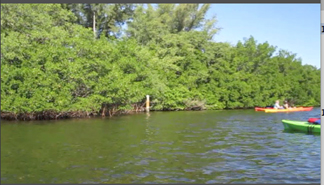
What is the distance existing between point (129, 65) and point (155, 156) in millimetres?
18896

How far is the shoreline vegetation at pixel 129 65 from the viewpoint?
853 inches

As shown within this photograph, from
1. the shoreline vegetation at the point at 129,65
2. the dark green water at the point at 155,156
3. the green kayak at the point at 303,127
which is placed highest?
the shoreline vegetation at the point at 129,65

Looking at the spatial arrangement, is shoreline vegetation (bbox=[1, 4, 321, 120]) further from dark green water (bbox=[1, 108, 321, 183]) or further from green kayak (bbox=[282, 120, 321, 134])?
green kayak (bbox=[282, 120, 321, 134])

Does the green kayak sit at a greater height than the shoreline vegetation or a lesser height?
lesser

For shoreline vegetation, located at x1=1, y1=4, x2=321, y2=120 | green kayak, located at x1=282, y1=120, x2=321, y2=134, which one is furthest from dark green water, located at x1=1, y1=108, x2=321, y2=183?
shoreline vegetation, located at x1=1, y1=4, x2=321, y2=120

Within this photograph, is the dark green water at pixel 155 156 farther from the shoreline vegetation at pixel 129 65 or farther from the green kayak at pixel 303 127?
the shoreline vegetation at pixel 129 65

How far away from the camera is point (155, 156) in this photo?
38.2 feet

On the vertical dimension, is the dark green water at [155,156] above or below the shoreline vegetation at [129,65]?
below

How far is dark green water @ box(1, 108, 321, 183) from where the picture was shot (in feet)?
29.6

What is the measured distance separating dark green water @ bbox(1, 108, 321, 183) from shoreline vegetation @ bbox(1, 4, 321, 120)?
449cm

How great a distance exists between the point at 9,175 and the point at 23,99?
12.2 meters

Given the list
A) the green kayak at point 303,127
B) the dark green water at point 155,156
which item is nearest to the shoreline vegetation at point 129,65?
the dark green water at point 155,156

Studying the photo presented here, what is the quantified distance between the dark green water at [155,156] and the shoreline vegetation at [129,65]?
177 inches

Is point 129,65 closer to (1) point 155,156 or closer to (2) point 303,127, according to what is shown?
(2) point 303,127
